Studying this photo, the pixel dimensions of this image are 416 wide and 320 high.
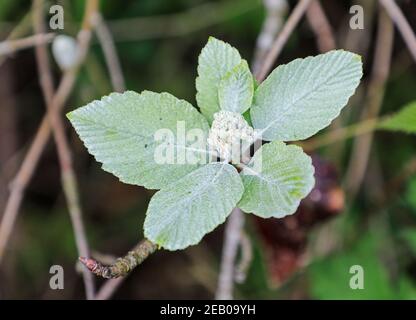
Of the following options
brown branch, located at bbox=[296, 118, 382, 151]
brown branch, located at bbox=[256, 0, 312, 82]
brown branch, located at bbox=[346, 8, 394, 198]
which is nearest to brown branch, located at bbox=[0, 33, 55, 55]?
brown branch, located at bbox=[256, 0, 312, 82]

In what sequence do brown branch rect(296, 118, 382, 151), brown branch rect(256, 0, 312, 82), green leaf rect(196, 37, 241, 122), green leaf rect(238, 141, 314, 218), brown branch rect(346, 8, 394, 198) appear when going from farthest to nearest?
1. brown branch rect(346, 8, 394, 198)
2. brown branch rect(296, 118, 382, 151)
3. brown branch rect(256, 0, 312, 82)
4. green leaf rect(196, 37, 241, 122)
5. green leaf rect(238, 141, 314, 218)

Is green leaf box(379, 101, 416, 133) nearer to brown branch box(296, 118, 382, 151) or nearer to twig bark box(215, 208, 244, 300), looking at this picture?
brown branch box(296, 118, 382, 151)

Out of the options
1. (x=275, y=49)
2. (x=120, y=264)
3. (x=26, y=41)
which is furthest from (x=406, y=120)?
(x=26, y=41)

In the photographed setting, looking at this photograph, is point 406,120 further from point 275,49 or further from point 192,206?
point 192,206

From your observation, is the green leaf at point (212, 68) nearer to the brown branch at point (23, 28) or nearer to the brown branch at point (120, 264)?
the brown branch at point (120, 264)

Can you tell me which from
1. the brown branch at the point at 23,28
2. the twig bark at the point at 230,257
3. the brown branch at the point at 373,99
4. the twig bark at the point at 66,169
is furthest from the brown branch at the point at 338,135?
the brown branch at the point at 23,28

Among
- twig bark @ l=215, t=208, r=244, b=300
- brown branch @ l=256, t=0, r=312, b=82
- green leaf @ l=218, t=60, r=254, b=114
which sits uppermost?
brown branch @ l=256, t=0, r=312, b=82

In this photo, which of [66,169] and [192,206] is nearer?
[192,206]
